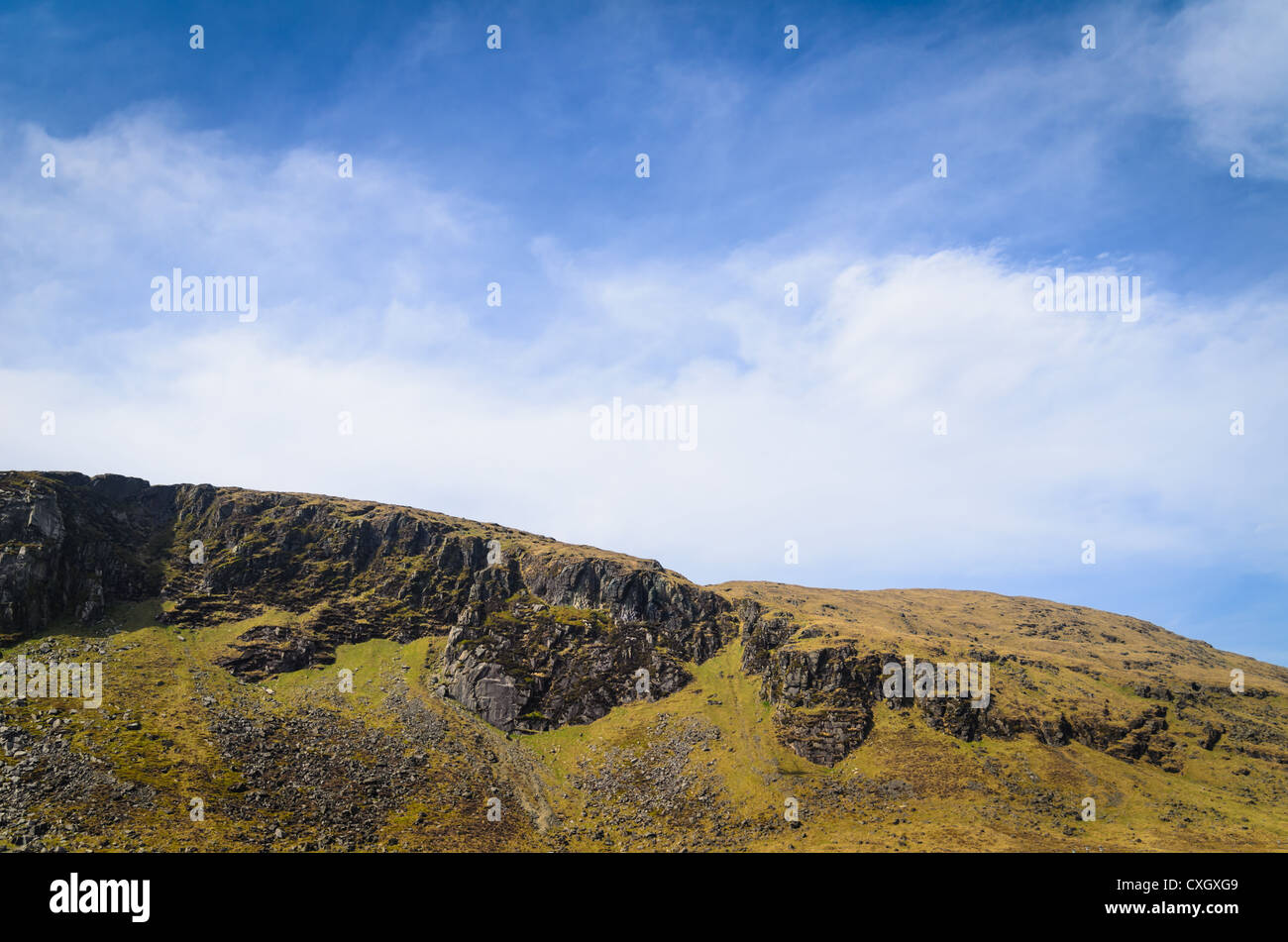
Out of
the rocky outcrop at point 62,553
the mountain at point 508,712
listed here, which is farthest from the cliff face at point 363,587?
the mountain at point 508,712

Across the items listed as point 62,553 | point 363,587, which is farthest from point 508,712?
point 62,553

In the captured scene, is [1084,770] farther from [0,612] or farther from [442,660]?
[0,612]

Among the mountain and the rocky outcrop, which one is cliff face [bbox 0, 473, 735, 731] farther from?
the mountain

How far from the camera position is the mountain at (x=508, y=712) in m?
91.3

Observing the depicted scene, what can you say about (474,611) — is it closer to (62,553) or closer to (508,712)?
(508,712)

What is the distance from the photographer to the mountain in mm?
91312

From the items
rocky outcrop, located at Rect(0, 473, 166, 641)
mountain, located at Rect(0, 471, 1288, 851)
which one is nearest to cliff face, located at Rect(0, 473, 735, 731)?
rocky outcrop, located at Rect(0, 473, 166, 641)

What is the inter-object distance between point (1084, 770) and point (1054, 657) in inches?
2263

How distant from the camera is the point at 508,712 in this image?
131000 mm

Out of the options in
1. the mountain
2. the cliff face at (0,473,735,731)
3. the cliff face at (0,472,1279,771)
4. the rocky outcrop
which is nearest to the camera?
the mountain

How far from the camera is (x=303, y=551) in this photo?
167125 millimetres

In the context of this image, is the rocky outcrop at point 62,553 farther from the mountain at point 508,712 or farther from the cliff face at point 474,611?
the mountain at point 508,712
